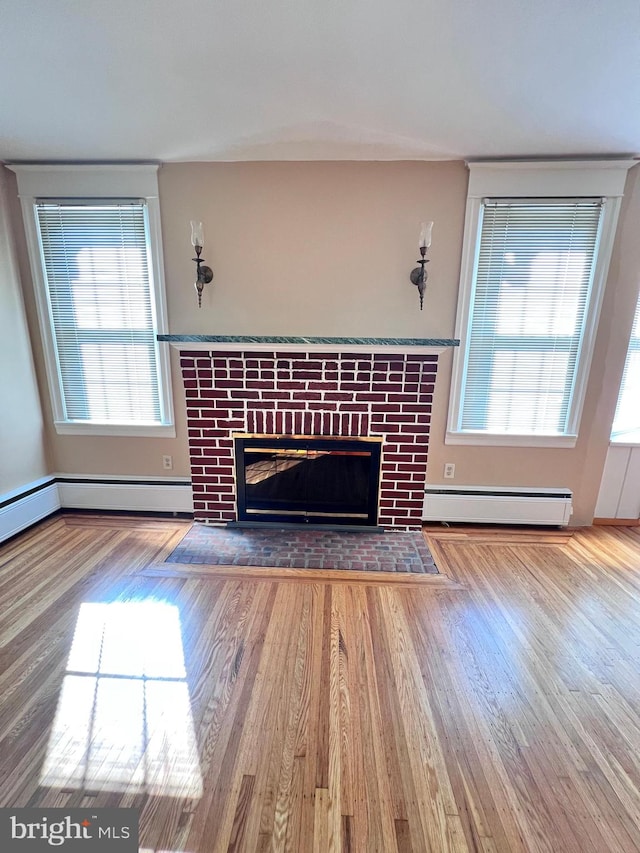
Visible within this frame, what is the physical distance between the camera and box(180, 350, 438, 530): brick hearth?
260 cm

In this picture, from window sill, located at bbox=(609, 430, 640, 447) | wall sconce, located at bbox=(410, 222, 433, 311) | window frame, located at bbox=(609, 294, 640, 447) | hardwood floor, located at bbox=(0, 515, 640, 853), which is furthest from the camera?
window sill, located at bbox=(609, 430, 640, 447)

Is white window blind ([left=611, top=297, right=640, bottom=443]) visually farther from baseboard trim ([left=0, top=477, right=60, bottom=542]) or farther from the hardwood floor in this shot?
baseboard trim ([left=0, top=477, right=60, bottom=542])

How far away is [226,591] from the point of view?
6.91ft

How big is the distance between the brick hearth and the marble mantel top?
0.05m

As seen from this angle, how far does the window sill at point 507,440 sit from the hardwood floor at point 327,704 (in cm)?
87

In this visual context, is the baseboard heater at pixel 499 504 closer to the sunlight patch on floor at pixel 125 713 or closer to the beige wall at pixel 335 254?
the beige wall at pixel 335 254

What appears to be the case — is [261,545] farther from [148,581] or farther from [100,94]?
[100,94]

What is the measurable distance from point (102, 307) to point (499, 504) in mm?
3293

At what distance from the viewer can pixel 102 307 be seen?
8.79 ft

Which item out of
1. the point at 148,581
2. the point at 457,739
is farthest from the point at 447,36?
the point at 148,581

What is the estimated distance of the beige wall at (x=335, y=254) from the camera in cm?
241

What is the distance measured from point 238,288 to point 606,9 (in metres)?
2.12

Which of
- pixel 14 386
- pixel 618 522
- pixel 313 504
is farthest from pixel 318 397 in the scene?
pixel 618 522

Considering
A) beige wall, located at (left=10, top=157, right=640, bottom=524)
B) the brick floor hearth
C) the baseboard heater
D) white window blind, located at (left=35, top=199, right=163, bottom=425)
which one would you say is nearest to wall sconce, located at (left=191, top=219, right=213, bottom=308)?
beige wall, located at (left=10, top=157, right=640, bottom=524)
